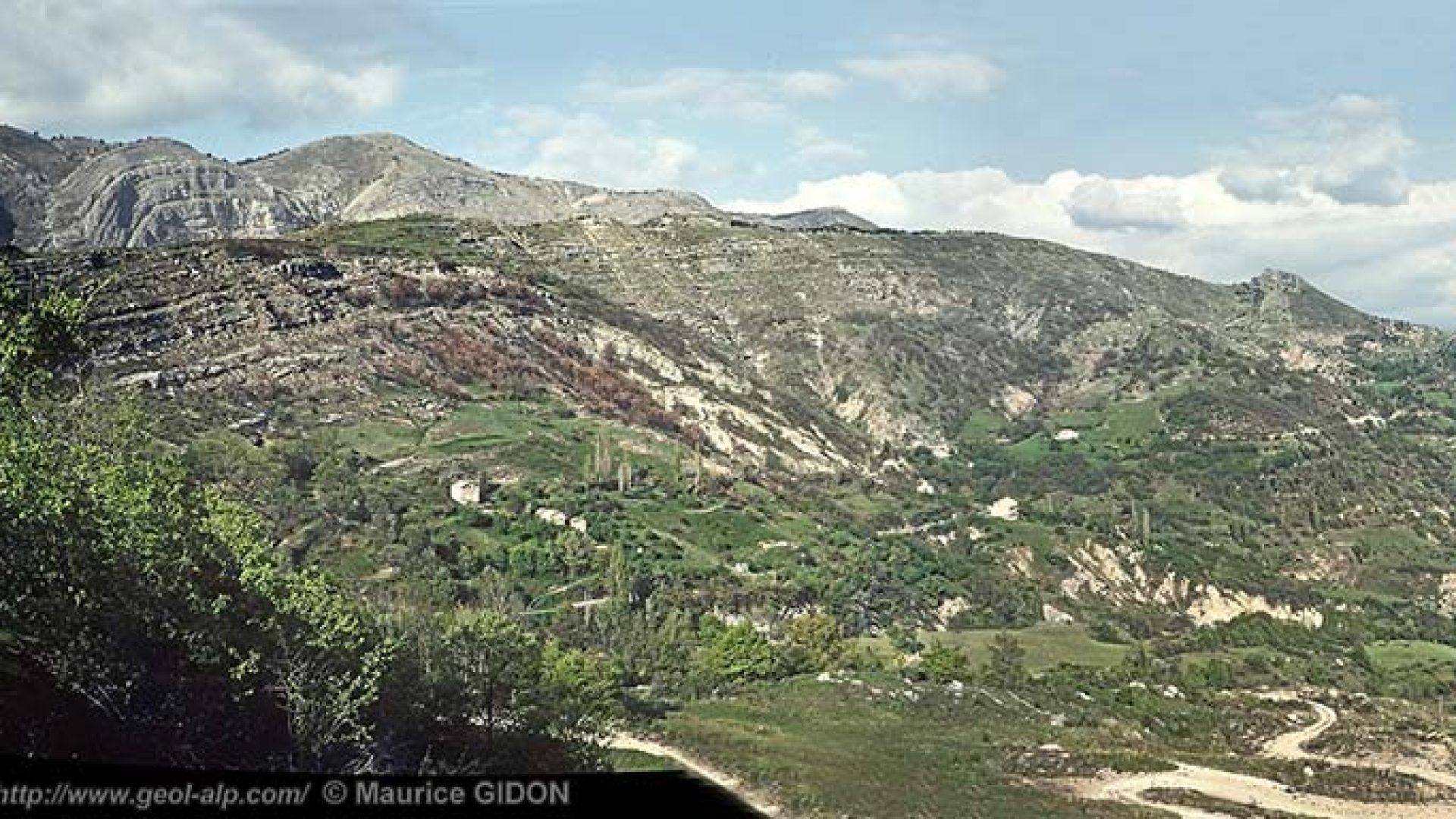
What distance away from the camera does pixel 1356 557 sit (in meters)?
174

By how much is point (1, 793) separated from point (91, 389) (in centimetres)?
3390

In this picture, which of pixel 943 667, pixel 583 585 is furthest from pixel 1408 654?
pixel 583 585

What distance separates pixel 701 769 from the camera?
186 feet

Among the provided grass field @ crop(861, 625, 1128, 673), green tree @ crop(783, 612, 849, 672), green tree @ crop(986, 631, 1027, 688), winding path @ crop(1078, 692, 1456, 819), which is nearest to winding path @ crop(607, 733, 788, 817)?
winding path @ crop(1078, 692, 1456, 819)

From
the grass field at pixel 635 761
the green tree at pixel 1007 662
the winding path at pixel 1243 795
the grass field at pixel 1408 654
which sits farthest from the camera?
the grass field at pixel 1408 654

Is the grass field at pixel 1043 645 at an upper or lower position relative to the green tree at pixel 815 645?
lower

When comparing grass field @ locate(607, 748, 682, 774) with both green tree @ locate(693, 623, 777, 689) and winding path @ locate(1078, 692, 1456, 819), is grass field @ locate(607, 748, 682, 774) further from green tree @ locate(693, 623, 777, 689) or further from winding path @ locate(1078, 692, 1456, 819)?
green tree @ locate(693, 623, 777, 689)

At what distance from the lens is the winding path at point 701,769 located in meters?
48.6

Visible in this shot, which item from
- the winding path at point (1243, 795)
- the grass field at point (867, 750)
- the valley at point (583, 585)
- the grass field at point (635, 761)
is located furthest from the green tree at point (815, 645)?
the grass field at point (635, 761)

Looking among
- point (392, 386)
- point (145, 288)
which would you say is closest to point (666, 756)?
point (392, 386)

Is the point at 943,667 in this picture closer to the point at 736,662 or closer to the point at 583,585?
the point at 736,662

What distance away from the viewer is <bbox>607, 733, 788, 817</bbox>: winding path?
1913 inches

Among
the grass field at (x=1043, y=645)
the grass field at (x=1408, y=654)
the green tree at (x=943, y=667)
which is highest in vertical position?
the green tree at (x=943, y=667)

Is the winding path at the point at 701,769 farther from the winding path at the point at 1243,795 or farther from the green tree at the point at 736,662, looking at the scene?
the green tree at the point at 736,662
